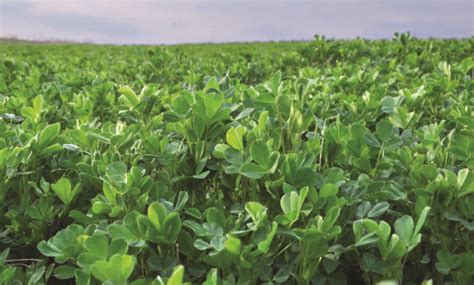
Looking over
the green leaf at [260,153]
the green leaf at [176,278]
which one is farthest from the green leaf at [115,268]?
the green leaf at [260,153]

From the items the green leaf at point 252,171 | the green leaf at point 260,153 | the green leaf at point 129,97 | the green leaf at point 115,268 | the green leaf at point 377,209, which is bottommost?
the green leaf at point 115,268

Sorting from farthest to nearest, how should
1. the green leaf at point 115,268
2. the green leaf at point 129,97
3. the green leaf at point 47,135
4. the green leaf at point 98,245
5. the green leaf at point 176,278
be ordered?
the green leaf at point 129,97, the green leaf at point 47,135, the green leaf at point 98,245, the green leaf at point 115,268, the green leaf at point 176,278

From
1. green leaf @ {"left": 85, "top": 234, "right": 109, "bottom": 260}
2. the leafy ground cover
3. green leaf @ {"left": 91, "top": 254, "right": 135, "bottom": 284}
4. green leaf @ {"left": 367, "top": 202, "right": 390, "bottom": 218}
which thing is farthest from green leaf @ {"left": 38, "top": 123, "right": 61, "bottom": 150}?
green leaf @ {"left": 367, "top": 202, "right": 390, "bottom": 218}

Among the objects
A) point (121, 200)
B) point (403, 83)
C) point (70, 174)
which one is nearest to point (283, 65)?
point (403, 83)

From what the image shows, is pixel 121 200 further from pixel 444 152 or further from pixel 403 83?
pixel 403 83

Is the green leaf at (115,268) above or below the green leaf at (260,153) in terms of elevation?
below

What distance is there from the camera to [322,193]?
53.6 inches

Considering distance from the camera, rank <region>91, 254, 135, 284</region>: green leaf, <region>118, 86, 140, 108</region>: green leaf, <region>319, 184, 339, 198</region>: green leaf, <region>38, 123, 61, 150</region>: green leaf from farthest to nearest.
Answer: <region>118, 86, 140, 108</region>: green leaf → <region>38, 123, 61, 150</region>: green leaf → <region>319, 184, 339, 198</region>: green leaf → <region>91, 254, 135, 284</region>: green leaf

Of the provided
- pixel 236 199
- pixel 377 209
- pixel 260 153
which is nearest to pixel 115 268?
pixel 260 153

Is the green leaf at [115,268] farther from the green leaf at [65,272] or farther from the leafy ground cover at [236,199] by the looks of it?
the green leaf at [65,272]

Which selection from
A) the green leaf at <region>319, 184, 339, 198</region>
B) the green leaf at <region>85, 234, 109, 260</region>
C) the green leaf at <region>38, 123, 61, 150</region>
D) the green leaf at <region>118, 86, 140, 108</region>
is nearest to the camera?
the green leaf at <region>85, 234, 109, 260</region>

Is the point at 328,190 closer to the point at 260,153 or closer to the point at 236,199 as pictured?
the point at 260,153

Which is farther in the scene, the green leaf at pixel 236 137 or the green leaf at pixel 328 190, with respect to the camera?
the green leaf at pixel 236 137

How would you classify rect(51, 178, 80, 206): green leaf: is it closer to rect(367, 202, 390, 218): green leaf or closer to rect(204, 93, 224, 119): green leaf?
rect(204, 93, 224, 119): green leaf
